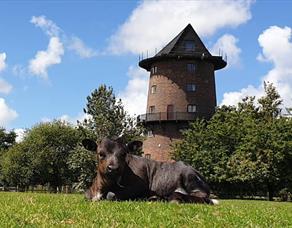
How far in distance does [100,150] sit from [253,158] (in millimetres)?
40412

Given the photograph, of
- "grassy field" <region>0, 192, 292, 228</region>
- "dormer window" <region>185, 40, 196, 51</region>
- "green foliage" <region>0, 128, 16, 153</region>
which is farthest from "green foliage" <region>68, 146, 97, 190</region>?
"green foliage" <region>0, 128, 16, 153</region>

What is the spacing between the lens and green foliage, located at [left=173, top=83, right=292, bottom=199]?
5032 cm

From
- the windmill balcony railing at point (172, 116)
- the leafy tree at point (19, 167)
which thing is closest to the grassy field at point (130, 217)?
the windmill balcony railing at point (172, 116)

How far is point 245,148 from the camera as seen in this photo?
52.1 m

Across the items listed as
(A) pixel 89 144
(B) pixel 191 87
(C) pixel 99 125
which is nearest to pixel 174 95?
(B) pixel 191 87

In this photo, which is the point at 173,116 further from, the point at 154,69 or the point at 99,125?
the point at 99,125

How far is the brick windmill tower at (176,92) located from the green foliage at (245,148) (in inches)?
453

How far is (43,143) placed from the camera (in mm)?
73625

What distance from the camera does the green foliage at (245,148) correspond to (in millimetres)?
50322

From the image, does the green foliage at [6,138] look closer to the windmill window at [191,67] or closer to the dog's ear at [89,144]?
the windmill window at [191,67]

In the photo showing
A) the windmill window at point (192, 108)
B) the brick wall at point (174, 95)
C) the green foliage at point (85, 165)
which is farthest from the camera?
the windmill window at point (192, 108)

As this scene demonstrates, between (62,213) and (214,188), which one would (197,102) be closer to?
(214,188)

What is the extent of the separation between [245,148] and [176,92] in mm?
23185

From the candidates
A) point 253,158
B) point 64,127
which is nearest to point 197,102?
point 64,127
